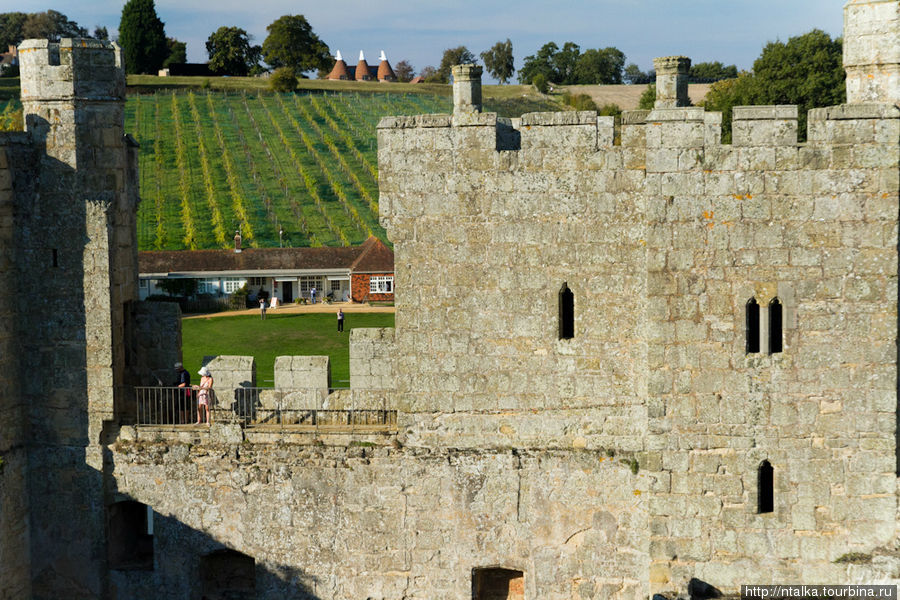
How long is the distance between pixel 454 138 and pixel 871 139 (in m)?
5.19

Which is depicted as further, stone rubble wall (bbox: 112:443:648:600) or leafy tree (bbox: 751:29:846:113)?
leafy tree (bbox: 751:29:846:113)

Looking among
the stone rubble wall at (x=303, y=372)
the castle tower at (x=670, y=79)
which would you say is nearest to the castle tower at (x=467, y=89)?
the castle tower at (x=670, y=79)

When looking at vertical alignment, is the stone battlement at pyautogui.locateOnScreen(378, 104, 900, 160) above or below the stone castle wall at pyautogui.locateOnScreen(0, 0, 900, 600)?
above

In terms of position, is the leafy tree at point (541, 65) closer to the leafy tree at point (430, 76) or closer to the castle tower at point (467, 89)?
the leafy tree at point (430, 76)

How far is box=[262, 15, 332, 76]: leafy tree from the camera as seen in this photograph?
110000 millimetres

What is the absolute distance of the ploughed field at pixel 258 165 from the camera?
62.7m

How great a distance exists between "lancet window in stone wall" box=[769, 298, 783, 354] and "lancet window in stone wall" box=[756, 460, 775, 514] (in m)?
1.46

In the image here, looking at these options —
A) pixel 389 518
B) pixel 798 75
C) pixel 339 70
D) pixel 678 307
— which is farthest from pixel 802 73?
pixel 339 70

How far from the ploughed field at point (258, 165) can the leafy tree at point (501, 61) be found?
20651 millimetres

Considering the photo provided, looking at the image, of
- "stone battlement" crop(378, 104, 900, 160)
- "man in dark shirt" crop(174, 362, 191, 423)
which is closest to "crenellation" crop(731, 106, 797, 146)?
"stone battlement" crop(378, 104, 900, 160)

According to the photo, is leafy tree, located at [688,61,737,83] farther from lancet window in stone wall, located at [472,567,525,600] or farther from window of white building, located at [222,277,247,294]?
lancet window in stone wall, located at [472,567,525,600]

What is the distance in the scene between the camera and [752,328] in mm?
15148

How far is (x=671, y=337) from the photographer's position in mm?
15125

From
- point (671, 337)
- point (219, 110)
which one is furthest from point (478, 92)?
point (219, 110)
